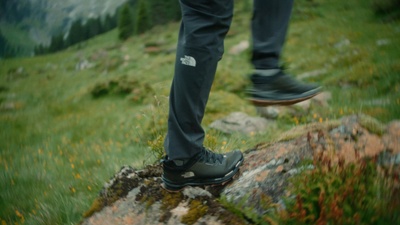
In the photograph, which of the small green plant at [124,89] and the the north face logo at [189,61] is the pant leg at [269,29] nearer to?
the the north face logo at [189,61]

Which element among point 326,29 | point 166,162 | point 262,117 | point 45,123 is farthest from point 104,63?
point 166,162

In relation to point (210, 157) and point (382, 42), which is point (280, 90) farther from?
point (382, 42)

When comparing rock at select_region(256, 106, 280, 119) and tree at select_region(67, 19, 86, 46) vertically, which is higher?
rock at select_region(256, 106, 280, 119)

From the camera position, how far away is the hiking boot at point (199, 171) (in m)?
2.18

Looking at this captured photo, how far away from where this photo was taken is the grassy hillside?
392 cm

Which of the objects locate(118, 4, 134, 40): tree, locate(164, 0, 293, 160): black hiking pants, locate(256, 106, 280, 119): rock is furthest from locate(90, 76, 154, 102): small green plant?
locate(118, 4, 134, 40): tree

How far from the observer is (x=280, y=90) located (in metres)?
2.05

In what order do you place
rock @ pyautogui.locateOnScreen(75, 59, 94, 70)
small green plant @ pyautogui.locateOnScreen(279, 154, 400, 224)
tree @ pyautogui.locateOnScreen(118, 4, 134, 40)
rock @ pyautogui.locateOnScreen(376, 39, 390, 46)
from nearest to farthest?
small green plant @ pyautogui.locateOnScreen(279, 154, 400, 224)
rock @ pyautogui.locateOnScreen(376, 39, 390, 46)
rock @ pyautogui.locateOnScreen(75, 59, 94, 70)
tree @ pyautogui.locateOnScreen(118, 4, 134, 40)

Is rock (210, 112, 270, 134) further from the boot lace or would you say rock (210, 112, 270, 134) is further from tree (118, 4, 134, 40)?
tree (118, 4, 134, 40)

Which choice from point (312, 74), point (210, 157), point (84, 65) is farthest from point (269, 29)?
point (84, 65)

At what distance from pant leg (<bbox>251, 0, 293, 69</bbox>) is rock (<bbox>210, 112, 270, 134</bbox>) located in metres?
3.16

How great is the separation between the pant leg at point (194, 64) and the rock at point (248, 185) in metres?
0.41

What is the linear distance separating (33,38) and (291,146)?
6836 inches

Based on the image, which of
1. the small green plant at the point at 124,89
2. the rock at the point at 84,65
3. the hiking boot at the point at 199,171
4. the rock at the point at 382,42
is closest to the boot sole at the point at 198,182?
the hiking boot at the point at 199,171
